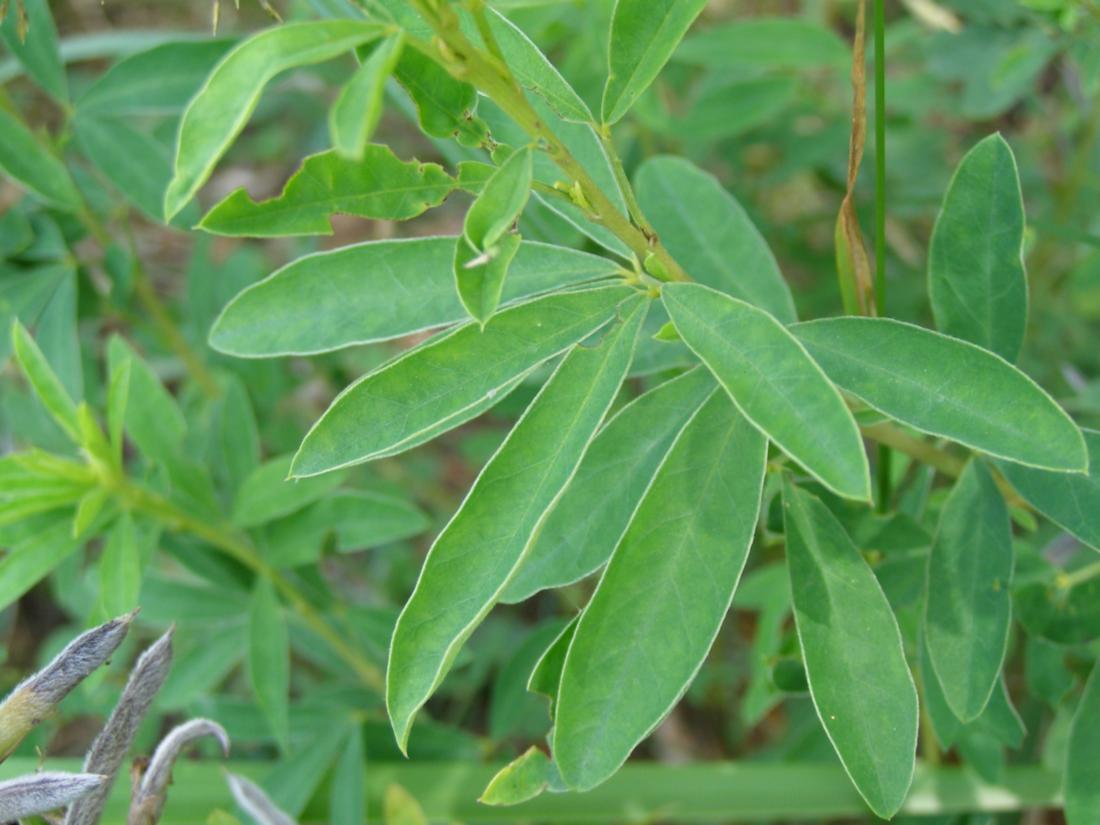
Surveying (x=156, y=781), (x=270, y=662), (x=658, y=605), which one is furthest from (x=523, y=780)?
(x=270, y=662)

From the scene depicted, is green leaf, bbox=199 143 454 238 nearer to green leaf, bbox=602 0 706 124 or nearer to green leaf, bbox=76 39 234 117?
green leaf, bbox=602 0 706 124

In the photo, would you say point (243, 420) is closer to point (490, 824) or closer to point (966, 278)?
point (490, 824)

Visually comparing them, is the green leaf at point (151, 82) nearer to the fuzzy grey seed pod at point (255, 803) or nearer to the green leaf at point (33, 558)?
the green leaf at point (33, 558)

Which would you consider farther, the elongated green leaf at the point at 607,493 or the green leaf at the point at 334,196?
the elongated green leaf at the point at 607,493

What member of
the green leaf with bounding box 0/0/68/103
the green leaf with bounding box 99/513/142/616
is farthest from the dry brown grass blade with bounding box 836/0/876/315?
the green leaf with bounding box 0/0/68/103

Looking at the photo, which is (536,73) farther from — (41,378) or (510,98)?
(41,378)

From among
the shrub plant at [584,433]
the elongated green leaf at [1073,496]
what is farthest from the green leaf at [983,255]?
the elongated green leaf at [1073,496]

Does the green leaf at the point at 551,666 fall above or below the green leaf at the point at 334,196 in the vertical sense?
below
